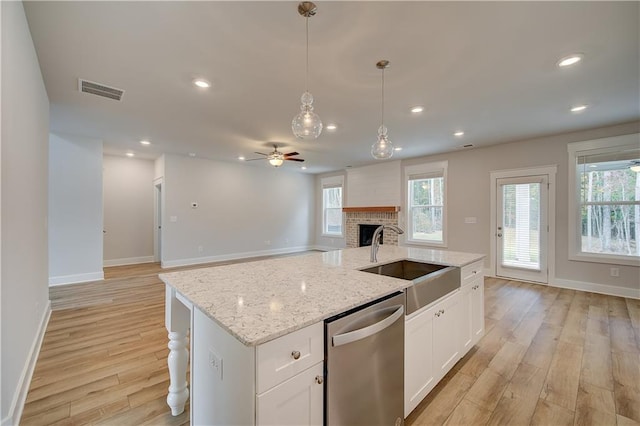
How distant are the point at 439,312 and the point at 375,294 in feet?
2.73

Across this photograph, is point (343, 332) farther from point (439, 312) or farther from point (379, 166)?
point (379, 166)

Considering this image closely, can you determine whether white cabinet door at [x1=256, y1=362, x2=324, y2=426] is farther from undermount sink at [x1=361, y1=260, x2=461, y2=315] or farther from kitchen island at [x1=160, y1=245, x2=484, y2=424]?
undermount sink at [x1=361, y1=260, x2=461, y2=315]

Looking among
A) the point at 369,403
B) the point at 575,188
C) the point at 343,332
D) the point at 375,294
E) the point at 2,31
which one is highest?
the point at 2,31

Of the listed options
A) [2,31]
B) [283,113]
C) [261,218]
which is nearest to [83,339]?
[2,31]

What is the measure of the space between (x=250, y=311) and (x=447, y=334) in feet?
5.40

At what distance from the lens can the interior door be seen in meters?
4.79

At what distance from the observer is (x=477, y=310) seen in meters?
2.56

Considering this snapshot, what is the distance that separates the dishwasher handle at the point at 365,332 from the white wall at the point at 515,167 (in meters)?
4.89

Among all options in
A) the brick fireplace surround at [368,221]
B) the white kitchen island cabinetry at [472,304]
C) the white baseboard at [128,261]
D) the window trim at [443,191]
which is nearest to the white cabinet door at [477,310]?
the white kitchen island cabinetry at [472,304]

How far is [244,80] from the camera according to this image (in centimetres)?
272

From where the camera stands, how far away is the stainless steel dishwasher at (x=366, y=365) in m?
1.15

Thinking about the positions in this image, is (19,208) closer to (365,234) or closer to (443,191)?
(443,191)

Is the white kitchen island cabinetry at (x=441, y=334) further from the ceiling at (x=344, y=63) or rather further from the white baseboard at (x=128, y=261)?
the white baseboard at (x=128, y=261)

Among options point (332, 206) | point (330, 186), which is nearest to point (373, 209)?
point (332, 206)
